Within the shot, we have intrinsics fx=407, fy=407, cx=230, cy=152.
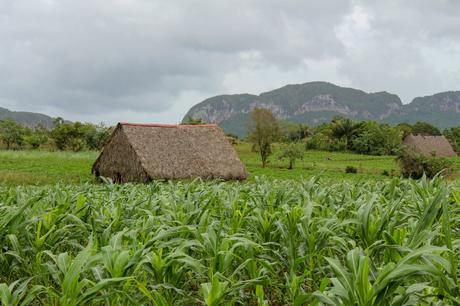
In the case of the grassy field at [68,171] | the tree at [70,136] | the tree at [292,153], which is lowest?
the grassy field at [68,171]

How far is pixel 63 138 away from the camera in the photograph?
5756 centimetres

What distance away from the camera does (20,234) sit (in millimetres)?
2250

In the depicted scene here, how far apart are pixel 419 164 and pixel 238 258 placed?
33.8m

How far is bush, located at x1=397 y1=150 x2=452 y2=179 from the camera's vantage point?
31.7 m

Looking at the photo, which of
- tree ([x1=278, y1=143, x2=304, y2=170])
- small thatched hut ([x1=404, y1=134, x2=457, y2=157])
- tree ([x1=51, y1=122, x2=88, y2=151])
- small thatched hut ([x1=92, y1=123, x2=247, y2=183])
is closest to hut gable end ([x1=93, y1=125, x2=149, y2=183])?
small thatched hut ([x1=92, y1=123, x2=247, y2=183])

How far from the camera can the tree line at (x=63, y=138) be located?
57.7 meters

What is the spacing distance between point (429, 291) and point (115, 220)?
1.74 metres

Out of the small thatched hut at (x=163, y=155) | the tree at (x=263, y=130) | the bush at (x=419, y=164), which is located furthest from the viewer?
the tree at (x=263, y=130)

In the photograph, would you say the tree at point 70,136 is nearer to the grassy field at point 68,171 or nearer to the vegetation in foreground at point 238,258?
the grassy field at point 68,171

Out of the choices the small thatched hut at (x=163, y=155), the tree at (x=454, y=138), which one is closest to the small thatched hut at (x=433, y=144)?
Result: the tree at (x=454, y=138)

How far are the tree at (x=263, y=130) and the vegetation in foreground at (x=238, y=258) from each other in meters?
37.8

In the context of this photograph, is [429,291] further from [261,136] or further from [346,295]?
[261,136]

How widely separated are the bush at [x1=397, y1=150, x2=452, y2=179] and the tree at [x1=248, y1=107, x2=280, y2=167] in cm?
1270

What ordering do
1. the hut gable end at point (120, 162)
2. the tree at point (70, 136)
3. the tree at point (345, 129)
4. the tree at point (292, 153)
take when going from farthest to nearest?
the tree at point (345, 129) < the tree at point (70, 136) < the tree at point (292, 153) < the hut gable end at point (120, 162)
